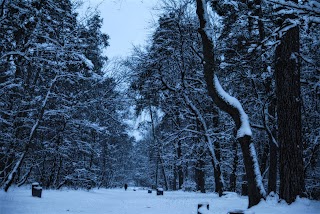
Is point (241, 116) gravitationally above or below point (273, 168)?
above

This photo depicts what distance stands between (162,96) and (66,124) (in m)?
7.03

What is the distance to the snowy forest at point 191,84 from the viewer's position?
6102mm

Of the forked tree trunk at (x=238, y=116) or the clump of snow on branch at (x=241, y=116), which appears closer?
the forked tree trunk at (x=238, y=116)

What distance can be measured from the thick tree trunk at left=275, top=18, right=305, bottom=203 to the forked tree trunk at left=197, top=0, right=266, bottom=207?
677mm

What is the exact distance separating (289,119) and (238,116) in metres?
1.41

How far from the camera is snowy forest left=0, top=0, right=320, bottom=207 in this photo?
6102 mm

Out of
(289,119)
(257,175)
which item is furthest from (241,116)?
(257,175)

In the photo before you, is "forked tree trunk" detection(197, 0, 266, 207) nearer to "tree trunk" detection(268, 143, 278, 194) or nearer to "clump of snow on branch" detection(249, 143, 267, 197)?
"clump of snow on branch" detection(249, 143, 267, 197)

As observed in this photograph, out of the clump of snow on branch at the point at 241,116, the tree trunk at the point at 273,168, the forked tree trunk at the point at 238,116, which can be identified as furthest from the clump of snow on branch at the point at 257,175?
the tree trunk at the point at 273,168

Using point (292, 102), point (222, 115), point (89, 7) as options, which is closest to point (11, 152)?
point (89, 7)

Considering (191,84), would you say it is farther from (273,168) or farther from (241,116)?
(241,116)

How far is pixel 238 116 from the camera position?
23.0ft

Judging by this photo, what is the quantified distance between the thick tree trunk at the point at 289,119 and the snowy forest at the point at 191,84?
0.08ft

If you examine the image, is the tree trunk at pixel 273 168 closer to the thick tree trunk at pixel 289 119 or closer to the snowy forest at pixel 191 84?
the snowy forest at pixel 191 84
